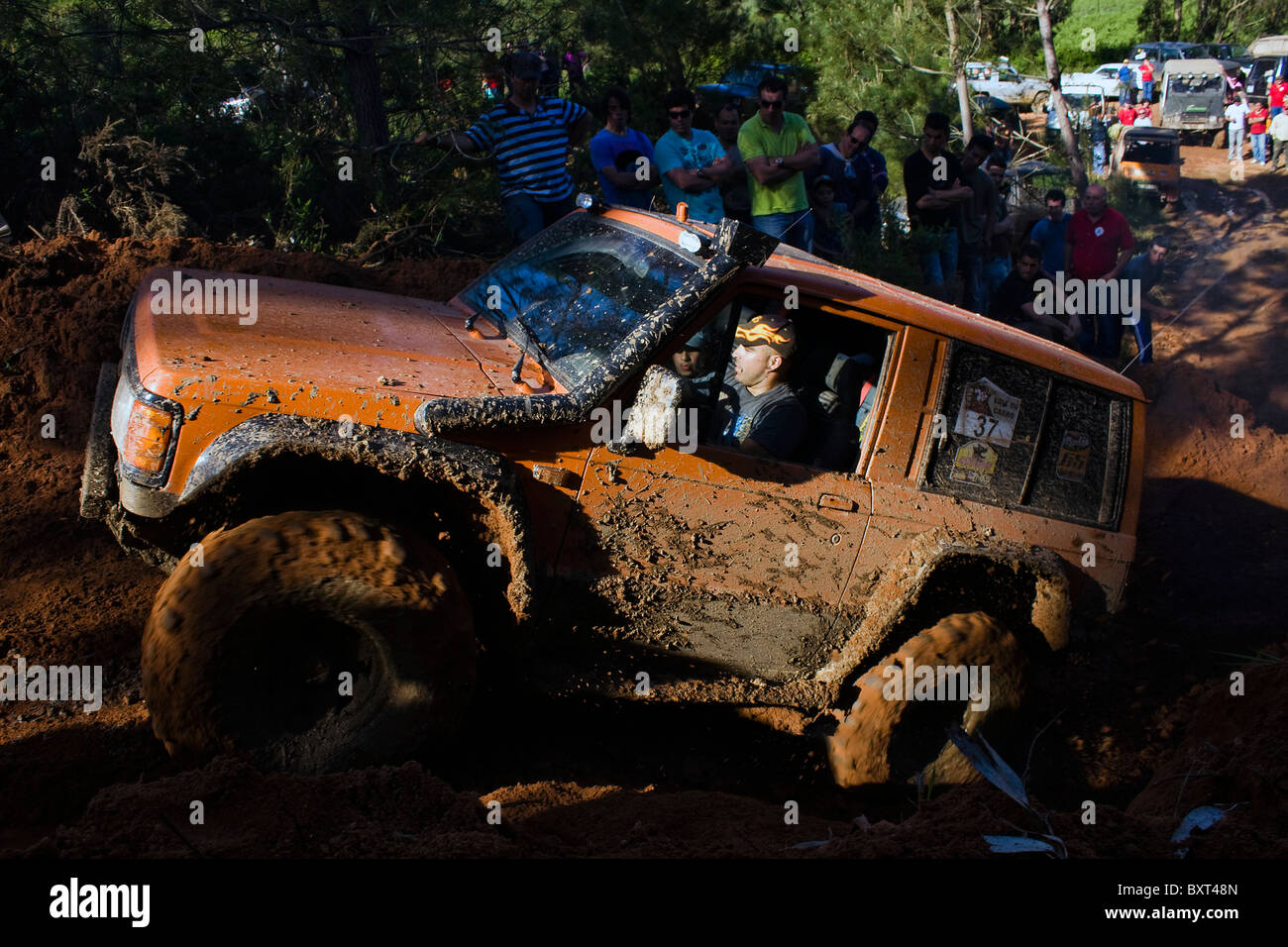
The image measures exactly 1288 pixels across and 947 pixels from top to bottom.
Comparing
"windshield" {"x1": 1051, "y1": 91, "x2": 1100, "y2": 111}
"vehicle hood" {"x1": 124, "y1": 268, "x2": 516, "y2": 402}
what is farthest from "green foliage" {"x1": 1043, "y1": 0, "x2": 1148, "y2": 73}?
"vehicle hood" {"x1": 124, "y1": 268, "x2": 516, "y2": 402}

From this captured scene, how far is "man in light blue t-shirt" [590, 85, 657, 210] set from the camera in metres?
7.70

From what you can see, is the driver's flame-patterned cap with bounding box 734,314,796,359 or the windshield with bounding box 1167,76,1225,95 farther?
the windshield with bounding box 1167,76,1225,95

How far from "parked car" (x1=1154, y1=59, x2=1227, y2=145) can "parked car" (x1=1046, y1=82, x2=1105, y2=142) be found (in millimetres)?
1446

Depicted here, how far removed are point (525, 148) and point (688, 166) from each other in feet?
4.45

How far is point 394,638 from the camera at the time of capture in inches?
135

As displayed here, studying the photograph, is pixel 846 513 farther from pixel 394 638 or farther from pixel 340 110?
pixel 340 110

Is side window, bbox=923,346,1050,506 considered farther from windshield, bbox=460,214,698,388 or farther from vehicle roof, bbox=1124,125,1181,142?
vehicle roof, bbox=1124,125,1181,142

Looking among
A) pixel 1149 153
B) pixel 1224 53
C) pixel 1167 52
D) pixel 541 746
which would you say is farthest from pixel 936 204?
pixel 1224 53

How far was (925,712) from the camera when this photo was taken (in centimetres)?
432

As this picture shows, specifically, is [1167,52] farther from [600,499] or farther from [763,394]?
[600,499]

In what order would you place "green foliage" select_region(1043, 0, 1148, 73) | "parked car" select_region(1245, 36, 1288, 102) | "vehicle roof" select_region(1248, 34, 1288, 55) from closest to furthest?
"vehicle roof" select_region(1248, 34, 1288, 55) → "parked car" select_region(1245, 36, 1288, 102) → "green foliage" select_region(1043, 0, 1148, 73)

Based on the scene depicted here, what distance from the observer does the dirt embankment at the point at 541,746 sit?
312 cm

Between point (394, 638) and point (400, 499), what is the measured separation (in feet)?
1.79
